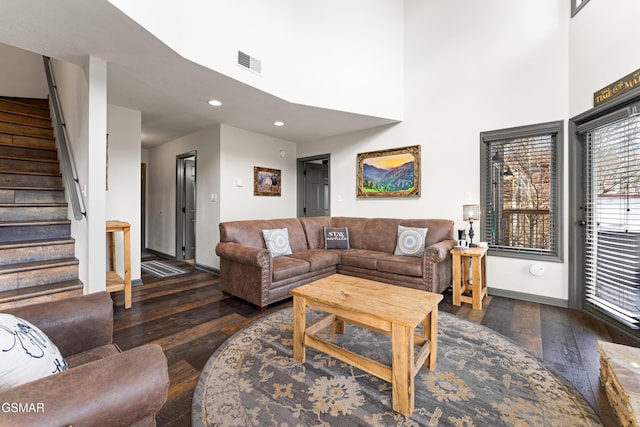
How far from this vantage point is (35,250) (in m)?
2.48

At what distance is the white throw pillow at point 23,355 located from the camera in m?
0.78

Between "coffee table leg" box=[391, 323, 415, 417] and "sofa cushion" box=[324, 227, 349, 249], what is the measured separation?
2680 millimetres

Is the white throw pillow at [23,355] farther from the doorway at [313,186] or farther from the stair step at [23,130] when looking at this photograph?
the doorway at [313,186]

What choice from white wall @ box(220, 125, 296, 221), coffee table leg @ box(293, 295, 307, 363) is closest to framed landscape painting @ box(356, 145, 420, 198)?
white wall @ box(220, 125, 296, 221)

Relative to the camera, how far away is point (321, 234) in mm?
4379

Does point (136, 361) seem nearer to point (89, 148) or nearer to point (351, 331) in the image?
point (351, 331)

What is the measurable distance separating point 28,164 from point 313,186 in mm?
4119

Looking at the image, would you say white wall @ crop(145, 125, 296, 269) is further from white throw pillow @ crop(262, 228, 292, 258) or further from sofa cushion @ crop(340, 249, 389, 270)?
sofa cushion @ crop(340, 249, 389, 270)

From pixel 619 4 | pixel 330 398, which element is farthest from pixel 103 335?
pixel 619 4

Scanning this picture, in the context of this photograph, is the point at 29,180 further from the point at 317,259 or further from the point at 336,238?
the point at 336,238

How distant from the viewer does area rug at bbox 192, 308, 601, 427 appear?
141cm

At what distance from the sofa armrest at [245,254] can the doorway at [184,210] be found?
7.70 ft

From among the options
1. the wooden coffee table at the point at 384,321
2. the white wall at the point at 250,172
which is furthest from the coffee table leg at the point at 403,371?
the white wall at the point at 250,172

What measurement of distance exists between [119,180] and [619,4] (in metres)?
5.57
